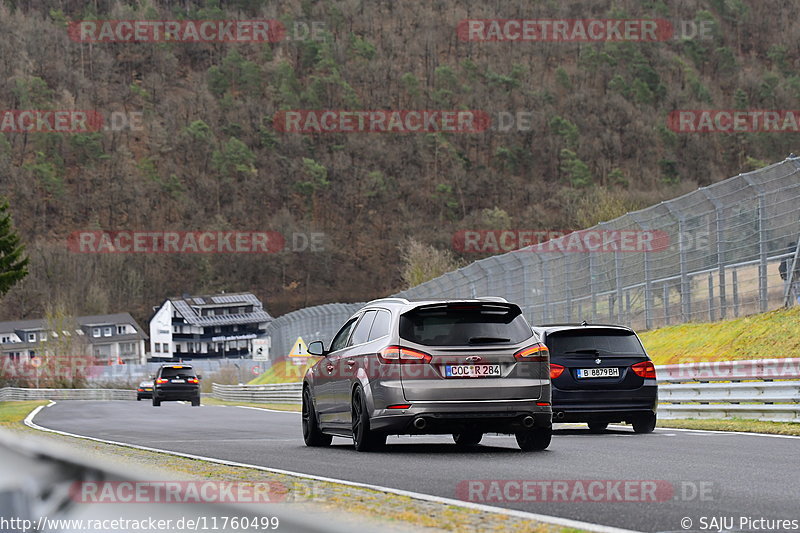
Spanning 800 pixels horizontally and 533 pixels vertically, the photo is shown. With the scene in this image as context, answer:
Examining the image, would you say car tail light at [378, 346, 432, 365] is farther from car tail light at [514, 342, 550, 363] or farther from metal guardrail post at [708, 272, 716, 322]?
metal guardrail post at [708, 272, 716, 322]

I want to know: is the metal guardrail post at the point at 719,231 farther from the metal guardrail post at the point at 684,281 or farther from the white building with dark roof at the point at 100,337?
the white building with dark roof at the point at 100,337

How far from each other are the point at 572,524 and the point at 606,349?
9725 millimetres

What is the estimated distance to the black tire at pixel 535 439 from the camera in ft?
42.8

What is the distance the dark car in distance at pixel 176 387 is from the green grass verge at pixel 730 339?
63.0 ft

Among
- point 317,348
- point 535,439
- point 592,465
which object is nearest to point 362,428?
point 535,439

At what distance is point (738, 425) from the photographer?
16922mm

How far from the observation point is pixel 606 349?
16.5 meters

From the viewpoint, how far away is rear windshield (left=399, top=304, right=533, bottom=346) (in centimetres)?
1277

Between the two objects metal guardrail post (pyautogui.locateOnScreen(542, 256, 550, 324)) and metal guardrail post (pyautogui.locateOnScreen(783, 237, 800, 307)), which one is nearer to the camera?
metal guardrail post (pyautogui.locateOnScreen(783, 237, 800, 307))

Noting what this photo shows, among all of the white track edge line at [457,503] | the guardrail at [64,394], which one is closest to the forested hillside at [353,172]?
the guardrail at [64,394]

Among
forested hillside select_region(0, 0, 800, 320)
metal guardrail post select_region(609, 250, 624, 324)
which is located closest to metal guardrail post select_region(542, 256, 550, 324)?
metal guardrail post select_region(609, 250, 624, 324)

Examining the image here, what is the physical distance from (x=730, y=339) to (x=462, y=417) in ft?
46.3

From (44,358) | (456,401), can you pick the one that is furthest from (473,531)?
(44,358)

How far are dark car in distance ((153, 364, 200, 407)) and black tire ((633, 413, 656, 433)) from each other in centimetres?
2795
